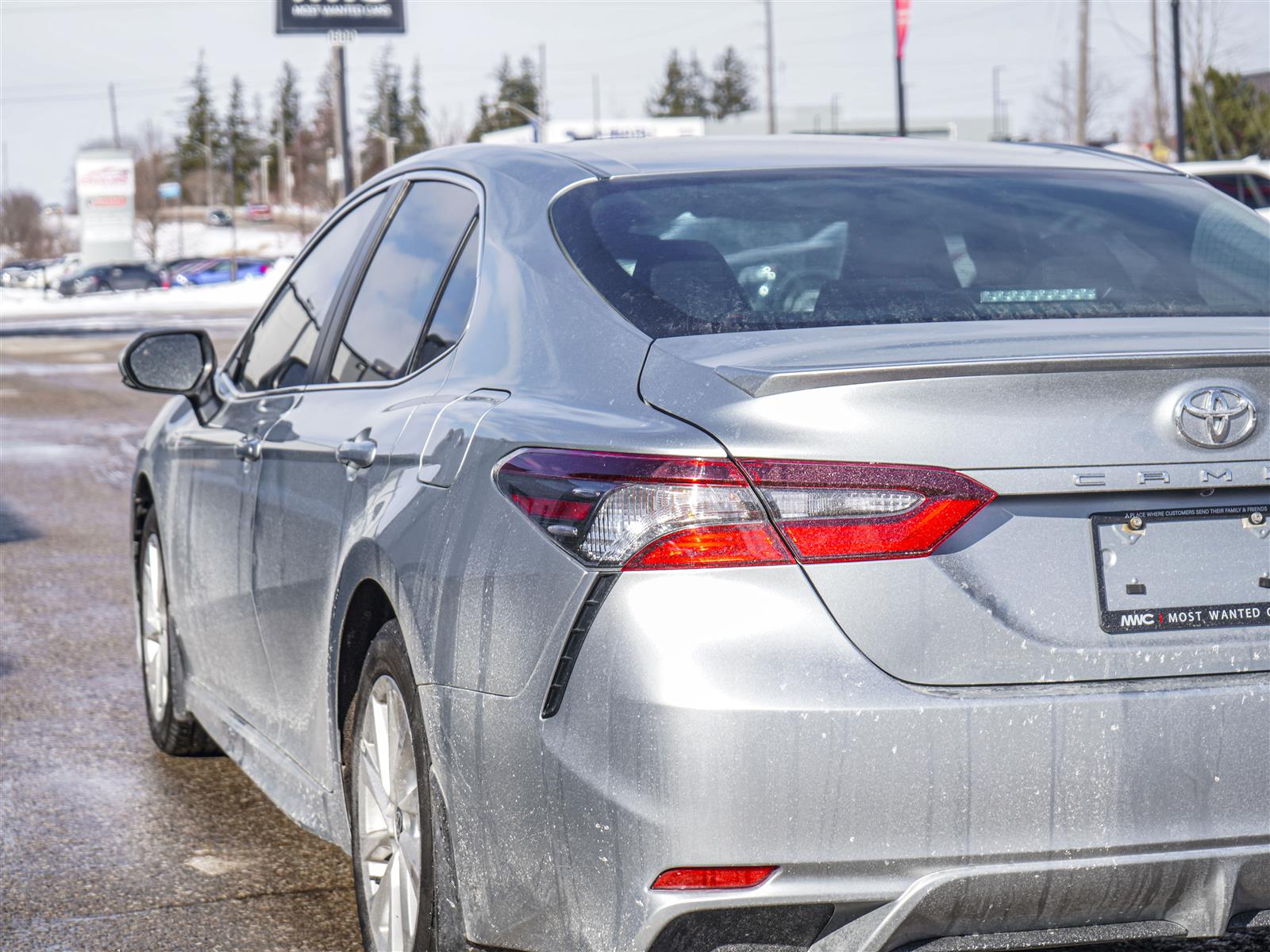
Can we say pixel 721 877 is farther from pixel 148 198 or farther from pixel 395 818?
pixel 148 198

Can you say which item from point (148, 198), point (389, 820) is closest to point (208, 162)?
point (148, 198)

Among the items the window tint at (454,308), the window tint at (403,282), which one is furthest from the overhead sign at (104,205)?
the window tint at (454,308)

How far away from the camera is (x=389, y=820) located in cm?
318

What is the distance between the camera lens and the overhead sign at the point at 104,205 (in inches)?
2559

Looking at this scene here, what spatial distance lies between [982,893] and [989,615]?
0.38 metres

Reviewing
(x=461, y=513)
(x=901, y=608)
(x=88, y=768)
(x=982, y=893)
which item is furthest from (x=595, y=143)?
(x=88, y=768)

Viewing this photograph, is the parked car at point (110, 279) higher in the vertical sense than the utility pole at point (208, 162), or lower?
lower

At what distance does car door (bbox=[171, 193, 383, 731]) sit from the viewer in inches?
161

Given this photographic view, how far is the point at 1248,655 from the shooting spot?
95.3 inches

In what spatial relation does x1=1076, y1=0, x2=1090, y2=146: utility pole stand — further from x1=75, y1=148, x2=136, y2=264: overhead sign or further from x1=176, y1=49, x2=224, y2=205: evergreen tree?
x1=176, y1=49, x2=224, y2=205: evergreen tree

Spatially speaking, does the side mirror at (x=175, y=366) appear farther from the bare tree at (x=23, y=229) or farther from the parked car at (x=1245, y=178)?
the bare tree at (x=23, y=229)

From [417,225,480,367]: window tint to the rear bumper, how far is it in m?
1.03

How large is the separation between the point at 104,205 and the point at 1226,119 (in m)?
40.9

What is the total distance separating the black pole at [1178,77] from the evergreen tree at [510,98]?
97528 millimetres
